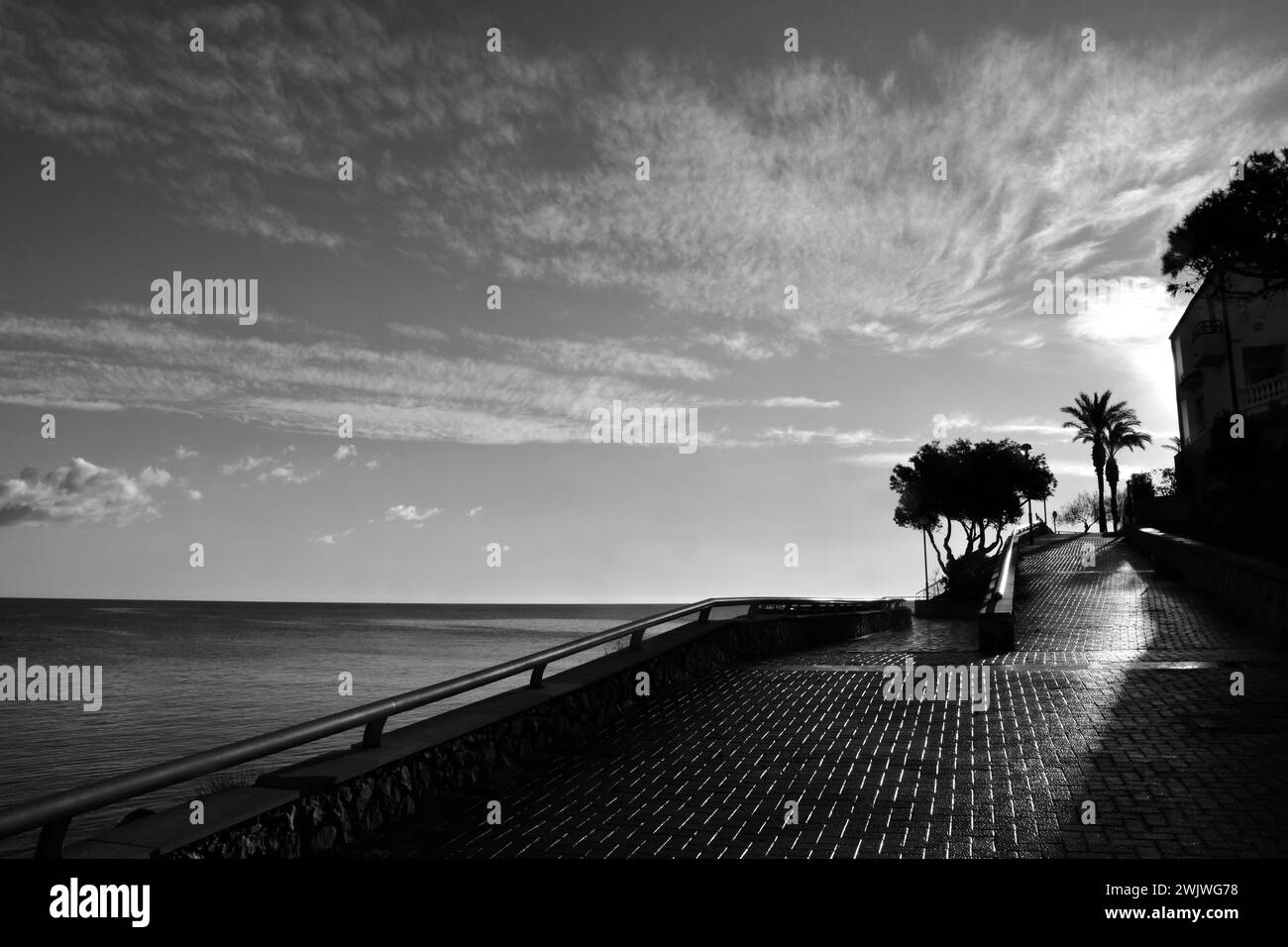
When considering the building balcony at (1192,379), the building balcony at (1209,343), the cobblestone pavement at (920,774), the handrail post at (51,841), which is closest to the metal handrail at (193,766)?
the handrail post at (51,841)

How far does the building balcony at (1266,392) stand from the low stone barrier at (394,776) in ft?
117

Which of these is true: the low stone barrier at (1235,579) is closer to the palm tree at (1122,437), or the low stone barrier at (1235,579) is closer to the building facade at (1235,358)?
the building facade at (1235,358)

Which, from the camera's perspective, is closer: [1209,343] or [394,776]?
[394,776]

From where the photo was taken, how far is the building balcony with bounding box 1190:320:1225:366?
45406 mm

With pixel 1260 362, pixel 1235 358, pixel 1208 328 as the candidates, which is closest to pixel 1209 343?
pixel 1208 328

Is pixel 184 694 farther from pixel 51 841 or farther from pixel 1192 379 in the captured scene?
pixel 1192 379

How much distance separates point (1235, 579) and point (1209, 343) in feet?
109

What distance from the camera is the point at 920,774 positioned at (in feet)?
24.0

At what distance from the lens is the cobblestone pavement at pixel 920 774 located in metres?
5.60

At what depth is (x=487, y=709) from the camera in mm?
8000

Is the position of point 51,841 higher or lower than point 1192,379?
lower

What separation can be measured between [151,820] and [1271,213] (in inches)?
847

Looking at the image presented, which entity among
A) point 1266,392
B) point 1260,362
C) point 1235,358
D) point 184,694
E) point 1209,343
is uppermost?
point 1209,343
